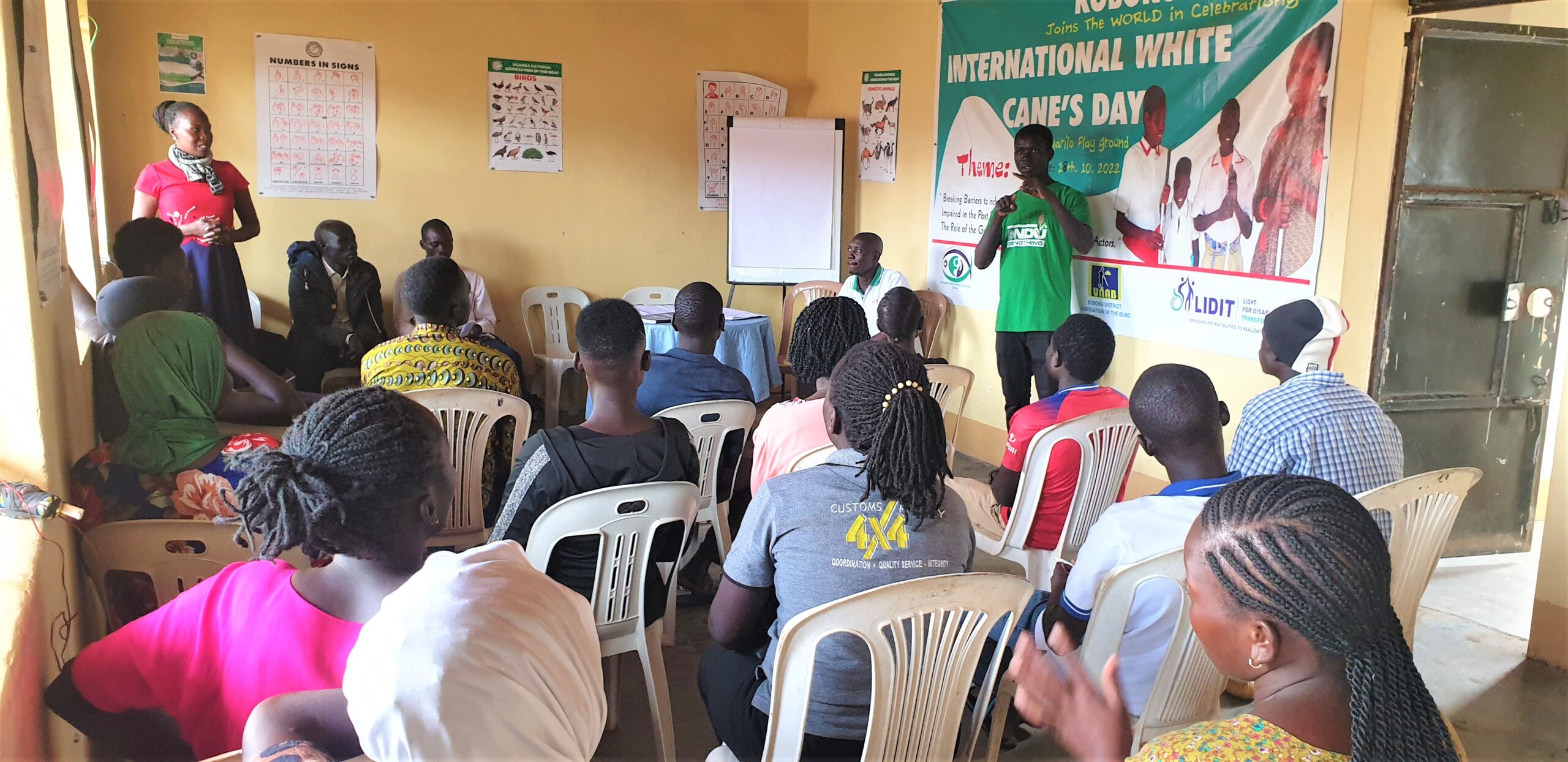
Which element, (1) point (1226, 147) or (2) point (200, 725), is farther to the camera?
(1) point (1226, 147)

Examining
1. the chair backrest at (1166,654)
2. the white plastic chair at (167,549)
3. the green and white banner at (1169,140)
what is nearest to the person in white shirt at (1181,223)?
the green and white banner at (1169,140)

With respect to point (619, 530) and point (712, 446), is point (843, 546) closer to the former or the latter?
point (619, 530)

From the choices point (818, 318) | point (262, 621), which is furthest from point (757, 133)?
point (262, 621)

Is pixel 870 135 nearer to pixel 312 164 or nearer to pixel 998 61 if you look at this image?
pixel 998 61

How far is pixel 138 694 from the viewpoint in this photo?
4.11ft

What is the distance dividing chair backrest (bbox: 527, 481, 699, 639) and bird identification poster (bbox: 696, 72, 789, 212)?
4477 mm

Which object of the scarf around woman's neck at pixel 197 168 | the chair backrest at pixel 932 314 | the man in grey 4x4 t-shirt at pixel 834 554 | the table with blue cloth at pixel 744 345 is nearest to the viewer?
the man in grey 4x4 t-shirt at pixel 834 554

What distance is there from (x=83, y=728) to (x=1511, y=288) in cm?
438

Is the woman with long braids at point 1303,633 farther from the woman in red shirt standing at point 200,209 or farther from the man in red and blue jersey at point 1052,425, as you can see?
the woman in red shirt standing at point 200,209

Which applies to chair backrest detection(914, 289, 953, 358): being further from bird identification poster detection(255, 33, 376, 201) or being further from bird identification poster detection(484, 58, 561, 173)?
bird identification poster detection(255, 33, 376, 201)

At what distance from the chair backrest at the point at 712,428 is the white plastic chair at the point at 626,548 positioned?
650mm

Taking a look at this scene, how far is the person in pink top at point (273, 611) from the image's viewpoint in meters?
1.25

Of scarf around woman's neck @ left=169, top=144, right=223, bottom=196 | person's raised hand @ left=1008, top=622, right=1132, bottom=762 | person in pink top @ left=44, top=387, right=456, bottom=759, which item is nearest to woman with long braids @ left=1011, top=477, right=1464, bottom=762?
person's raised hand @ left=1008, top=622, right=1132, bottom=762

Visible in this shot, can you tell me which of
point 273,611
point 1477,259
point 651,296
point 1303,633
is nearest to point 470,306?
point 651,296
